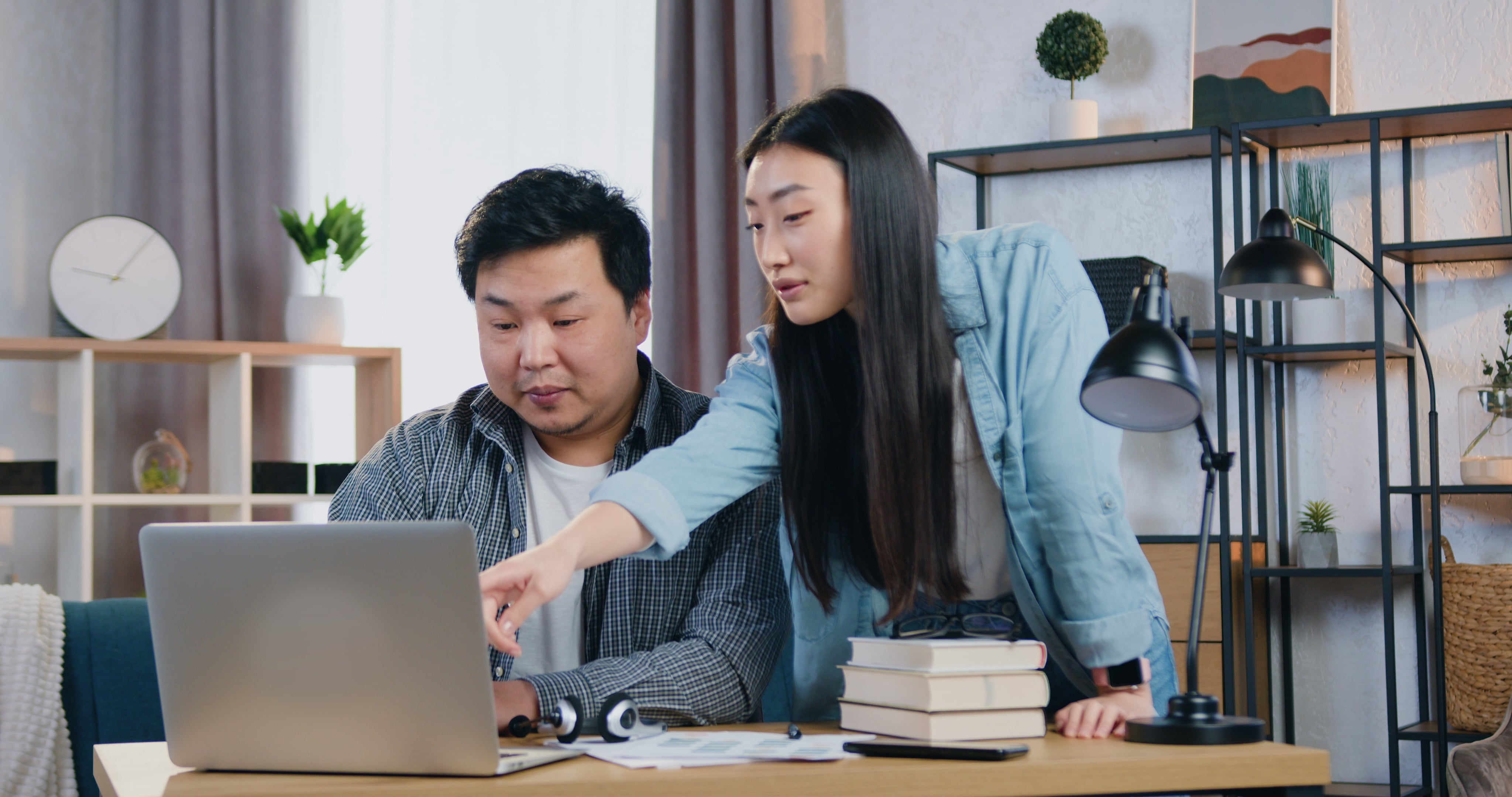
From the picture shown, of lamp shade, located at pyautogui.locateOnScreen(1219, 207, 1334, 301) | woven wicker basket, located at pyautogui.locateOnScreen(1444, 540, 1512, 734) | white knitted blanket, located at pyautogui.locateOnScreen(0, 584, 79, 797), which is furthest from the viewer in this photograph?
woven wicker basket, located at pyautogui.locateOnScreen(1444, 540, 1512, 734)

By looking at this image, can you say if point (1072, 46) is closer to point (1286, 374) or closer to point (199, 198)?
point (1286, 374)

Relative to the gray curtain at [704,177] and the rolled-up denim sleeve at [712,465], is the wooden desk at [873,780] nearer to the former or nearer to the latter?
the rolled-up denim sleeve at [712,465]

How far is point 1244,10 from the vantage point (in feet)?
10.5

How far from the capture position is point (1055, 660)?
4.51ft

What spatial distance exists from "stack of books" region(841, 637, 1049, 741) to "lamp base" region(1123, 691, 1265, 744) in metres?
0.10

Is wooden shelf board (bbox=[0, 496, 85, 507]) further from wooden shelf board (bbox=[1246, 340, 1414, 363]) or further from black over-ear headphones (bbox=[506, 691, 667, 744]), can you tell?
wooden shelf board (bbox=[1246, 340, 1414, 363])

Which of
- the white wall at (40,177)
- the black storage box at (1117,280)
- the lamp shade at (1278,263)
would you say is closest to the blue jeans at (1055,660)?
the lamp shade at (1278,263)

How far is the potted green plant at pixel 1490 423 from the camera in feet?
9.39

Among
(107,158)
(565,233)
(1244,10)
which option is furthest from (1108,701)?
(107,158)

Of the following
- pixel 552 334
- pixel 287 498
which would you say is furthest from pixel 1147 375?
pixel 287 498

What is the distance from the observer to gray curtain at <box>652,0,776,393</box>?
3.42m

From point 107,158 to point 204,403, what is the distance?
0.70m

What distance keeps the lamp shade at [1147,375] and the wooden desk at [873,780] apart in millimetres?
271

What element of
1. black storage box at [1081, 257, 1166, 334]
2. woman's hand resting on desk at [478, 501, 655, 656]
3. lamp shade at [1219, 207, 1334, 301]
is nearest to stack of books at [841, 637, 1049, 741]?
woman's hand resting on desk at [478, 501, 655, 656]
